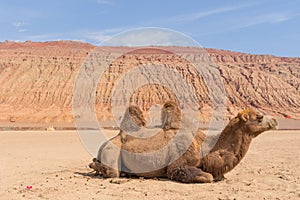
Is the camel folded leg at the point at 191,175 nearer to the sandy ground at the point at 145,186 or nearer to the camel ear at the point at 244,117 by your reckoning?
the sandy ground at the point at 145,186

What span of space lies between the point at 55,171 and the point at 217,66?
98.6 metres

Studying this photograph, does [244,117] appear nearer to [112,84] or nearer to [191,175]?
[191,175]

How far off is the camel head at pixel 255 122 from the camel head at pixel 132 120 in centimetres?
279

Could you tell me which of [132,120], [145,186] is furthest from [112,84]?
[145,186]

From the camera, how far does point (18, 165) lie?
14.1 m

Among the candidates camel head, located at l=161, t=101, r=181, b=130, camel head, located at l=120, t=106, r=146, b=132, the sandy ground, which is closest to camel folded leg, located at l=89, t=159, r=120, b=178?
the sandy ground

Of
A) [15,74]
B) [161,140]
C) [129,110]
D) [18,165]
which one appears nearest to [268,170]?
[161,140]

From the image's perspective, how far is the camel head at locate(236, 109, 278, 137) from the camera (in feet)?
30.9

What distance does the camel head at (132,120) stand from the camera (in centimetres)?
1096

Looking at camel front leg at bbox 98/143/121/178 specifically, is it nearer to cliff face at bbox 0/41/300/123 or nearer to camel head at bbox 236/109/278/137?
camel head at bbox 236/109/278/137

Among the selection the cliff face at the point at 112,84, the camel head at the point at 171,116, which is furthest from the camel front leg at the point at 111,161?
the cliff face at the point at 112,84

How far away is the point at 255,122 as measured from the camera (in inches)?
377

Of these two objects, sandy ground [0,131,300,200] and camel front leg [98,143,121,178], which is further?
camel front leg [98,143,121,178]

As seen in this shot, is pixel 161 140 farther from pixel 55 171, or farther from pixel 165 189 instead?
pixel 55 171
